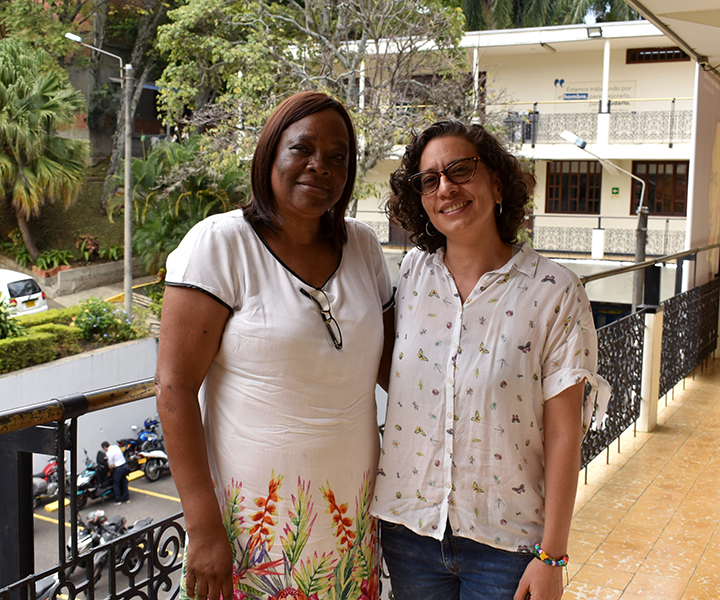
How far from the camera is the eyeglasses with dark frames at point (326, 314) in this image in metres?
1.42

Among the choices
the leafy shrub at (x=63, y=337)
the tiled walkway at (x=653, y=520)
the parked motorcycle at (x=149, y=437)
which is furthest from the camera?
the leafy shrub at (x=63, y=337)

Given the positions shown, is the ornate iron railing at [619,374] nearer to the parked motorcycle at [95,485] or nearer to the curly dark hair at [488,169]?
the curly dark hair at [488,169]

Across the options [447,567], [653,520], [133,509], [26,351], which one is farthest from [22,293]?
[447,567]

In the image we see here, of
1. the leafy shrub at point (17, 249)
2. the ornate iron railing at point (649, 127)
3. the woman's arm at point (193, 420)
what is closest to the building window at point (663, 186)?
the ornate iron railing at point (649, 127)

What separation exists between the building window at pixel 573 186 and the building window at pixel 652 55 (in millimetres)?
2874

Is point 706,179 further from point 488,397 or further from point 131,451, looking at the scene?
point 131,451

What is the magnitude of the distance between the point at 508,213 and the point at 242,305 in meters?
0.67

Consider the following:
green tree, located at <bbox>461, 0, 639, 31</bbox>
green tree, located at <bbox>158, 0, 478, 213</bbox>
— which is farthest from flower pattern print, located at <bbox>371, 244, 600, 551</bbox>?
green tree, located at <bbox>461, 0, 639, 31</bbox>

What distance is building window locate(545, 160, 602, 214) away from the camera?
19.5 metres

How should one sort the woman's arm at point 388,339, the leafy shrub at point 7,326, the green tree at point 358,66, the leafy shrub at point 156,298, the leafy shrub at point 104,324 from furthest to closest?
the leafy shrub at point 156,298, the leafy shrub at point 104,324, the leafy shrub at point 7,326, the green tree at point 358,66, the woman's arm at point 388,339

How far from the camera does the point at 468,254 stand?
1581 millimetres

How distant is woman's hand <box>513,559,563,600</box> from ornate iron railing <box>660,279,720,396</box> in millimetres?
4392

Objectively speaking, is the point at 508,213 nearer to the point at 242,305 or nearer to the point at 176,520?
the point at 242,305

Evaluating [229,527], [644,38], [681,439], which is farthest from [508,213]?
[644,38]
